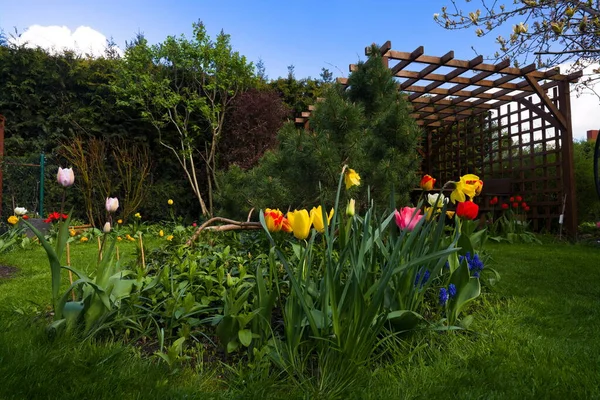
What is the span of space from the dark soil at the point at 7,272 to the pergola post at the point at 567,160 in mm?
6464

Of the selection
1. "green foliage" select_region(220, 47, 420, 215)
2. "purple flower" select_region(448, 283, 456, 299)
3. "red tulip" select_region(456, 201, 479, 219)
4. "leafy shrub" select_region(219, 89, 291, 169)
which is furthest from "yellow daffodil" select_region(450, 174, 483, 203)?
"leafy shrub" select_region(219, 89, 291, 169)

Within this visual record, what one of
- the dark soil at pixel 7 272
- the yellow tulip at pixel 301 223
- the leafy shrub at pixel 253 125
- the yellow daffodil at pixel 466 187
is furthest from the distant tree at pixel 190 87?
the yellow daffodil at pixel 466 187

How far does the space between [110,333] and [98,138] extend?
6727 mm

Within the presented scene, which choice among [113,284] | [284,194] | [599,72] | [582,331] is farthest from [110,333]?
[599,72]

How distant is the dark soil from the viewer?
3135 millimetres

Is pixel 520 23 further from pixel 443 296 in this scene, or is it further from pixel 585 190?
pixel 585 190

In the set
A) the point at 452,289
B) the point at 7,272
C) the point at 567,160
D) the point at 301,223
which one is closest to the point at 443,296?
the point at 452,289

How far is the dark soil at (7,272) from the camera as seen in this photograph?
3135 millimetres

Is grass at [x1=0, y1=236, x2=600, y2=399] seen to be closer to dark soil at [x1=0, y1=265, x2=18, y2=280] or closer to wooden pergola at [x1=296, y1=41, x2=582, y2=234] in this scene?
dark soil at [x1=0, y1=265, x2=18, y2=280]

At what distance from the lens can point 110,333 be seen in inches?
54.6

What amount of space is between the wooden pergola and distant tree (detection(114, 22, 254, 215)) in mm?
1700

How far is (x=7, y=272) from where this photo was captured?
130 inches

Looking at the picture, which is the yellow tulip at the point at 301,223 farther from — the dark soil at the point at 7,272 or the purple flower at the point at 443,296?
the dark soil at the point at 7,272

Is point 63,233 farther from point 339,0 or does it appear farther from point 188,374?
point 339,0
